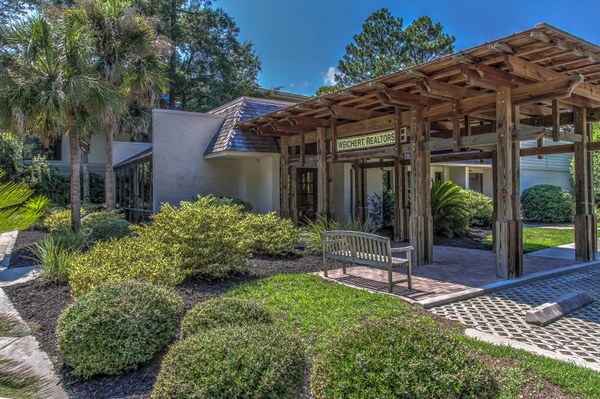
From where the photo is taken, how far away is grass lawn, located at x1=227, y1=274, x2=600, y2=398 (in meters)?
3.46

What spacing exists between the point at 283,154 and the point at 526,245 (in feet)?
25.0

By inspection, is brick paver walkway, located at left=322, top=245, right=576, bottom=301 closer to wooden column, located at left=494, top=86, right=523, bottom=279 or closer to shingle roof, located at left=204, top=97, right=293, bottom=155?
wooden column, located at left=494, top=86, right=523, bottom=279

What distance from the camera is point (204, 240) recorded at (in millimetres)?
7262

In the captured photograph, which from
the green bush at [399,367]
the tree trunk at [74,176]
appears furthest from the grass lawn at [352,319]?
the tree trunk at [74,176]

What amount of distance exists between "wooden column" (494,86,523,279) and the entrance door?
7870mm

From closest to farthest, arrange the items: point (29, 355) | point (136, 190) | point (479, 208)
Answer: point (29, 355)
point (136, 190)
point (479, 208)

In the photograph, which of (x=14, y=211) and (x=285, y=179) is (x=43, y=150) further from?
(x=14, y=211)

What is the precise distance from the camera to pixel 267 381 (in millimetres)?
2855

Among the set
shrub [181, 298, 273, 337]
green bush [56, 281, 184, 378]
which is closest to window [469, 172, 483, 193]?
shrub [181, 298, 273, 337]

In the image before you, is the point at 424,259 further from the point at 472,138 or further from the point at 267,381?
the point at 267,381

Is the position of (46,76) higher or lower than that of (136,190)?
higher

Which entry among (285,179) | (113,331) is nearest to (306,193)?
(285,179)

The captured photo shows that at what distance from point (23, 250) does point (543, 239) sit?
49.9 ft

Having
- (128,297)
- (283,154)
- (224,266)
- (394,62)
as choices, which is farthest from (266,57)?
(128,297)
